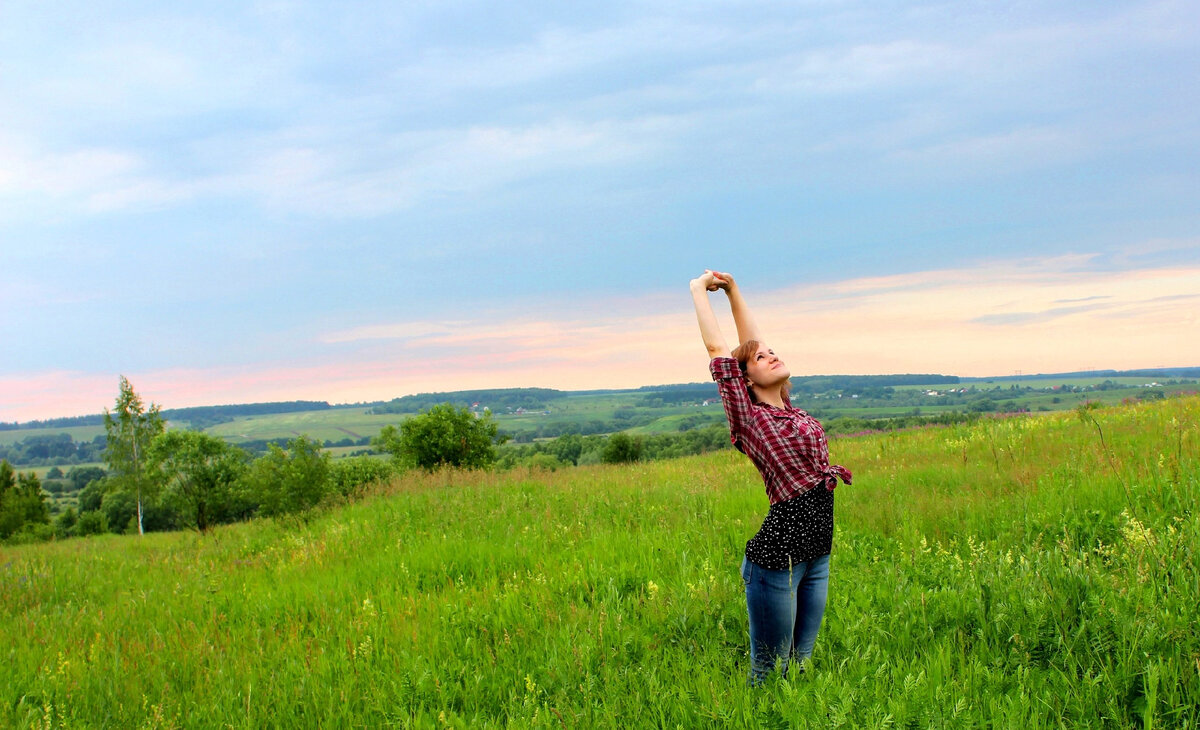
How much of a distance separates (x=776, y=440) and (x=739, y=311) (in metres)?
1.16

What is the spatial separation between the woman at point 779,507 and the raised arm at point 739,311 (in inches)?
17.8

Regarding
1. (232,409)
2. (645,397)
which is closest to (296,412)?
(232,409)

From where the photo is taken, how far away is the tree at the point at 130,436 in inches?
2103

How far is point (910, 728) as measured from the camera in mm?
2969

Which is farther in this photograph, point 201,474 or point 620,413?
point 620,413

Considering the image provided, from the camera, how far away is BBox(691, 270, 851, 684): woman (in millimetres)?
3455

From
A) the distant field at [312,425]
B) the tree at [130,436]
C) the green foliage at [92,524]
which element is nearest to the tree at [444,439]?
the tree at [130,436]

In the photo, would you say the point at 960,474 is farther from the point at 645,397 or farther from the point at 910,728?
the point at 645,397

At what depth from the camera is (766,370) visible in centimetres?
379

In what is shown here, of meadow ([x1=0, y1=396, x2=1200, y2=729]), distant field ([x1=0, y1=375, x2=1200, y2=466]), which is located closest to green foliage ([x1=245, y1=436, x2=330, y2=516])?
meadow ([x1=0, y1=396, x2=1200, y2=729])

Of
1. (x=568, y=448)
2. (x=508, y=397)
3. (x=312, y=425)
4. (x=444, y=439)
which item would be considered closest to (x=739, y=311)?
(x=444, y=439)

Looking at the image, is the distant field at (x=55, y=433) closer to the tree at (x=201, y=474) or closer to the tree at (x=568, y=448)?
the tree at (x=201, y=474)

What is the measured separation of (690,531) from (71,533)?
3456 inches

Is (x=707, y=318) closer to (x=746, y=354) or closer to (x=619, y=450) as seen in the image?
(x=746, y=354)
